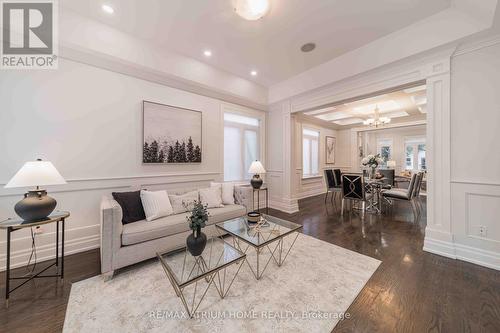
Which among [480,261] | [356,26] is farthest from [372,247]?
[356,26]

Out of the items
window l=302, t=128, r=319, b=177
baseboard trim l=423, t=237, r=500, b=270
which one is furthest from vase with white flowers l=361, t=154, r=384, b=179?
baseboard trim l=423, t=237, r=500, b=270

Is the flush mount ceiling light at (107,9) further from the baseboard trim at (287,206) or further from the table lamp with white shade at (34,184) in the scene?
the baseboard trim at (287,206)

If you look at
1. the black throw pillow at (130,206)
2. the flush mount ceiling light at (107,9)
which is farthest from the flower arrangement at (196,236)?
the flush mount ceiling light at (107,9)

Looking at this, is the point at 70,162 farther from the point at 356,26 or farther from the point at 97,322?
the point at 356,26

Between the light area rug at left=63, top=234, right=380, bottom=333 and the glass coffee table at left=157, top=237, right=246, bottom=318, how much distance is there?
6 cm

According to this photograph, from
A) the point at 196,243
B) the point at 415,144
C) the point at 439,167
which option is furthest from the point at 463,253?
the point at 415,144

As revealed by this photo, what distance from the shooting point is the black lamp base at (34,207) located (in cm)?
169

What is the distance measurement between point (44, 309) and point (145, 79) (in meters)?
3.05

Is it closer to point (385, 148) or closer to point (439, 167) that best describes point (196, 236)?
point (439, 167)

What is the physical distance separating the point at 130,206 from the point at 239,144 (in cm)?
264

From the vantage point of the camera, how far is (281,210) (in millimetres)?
4504

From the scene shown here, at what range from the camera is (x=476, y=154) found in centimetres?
226

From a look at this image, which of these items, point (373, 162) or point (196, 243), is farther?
point (373, 162)

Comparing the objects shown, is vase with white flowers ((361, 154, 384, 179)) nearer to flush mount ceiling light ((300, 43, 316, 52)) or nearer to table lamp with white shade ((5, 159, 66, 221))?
flush mount ceiling light ((300, 43, 316, 52))
